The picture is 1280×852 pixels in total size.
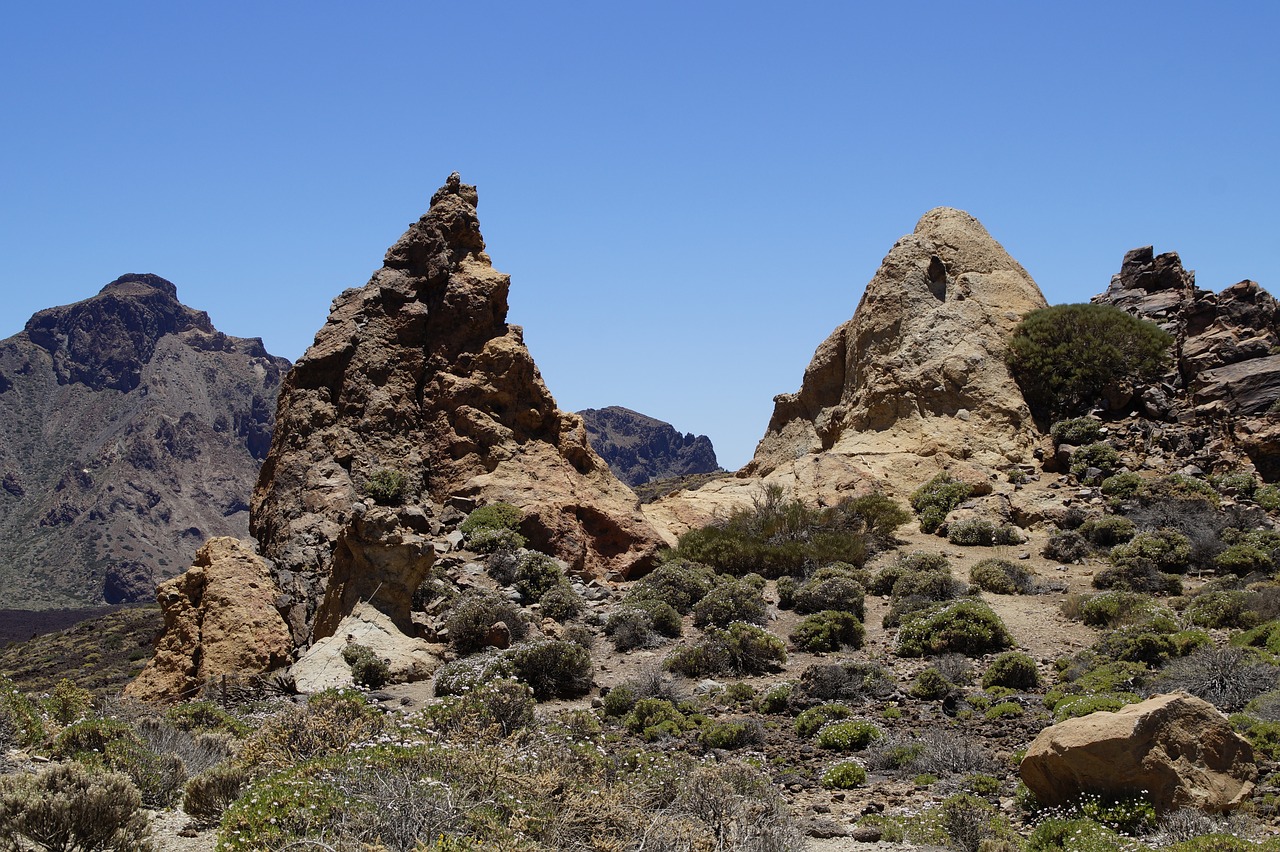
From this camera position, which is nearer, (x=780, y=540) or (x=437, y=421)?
(x=437, y=421)

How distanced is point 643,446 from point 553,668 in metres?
151

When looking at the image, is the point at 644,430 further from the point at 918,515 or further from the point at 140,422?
the point at 918,515

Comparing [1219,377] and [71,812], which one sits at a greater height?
[1219,377]

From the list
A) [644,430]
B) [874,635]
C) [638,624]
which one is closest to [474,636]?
[638,624]

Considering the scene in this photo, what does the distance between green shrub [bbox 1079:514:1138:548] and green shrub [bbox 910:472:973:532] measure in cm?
274

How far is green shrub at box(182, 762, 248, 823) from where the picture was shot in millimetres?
7691

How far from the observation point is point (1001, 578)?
680 inches

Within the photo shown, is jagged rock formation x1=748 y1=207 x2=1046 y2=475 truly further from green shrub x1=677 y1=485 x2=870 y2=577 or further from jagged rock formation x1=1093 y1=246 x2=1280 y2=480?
green shrub x1=677 y1=485 x2=870 y2=577

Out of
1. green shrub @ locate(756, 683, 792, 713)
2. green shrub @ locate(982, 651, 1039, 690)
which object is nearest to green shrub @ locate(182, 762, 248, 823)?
green shrub @ locate(756, 683, 792, 713)

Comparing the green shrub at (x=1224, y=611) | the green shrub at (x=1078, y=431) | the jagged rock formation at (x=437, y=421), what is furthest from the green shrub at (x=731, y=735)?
the green shrub at (x=1078, y=431)

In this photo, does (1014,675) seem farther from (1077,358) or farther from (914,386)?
(1077,358)

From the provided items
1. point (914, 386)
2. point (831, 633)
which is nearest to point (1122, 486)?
point (914, 386)

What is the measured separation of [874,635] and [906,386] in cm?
921

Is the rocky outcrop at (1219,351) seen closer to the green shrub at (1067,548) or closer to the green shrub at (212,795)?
the green shrub at (1067,548)
